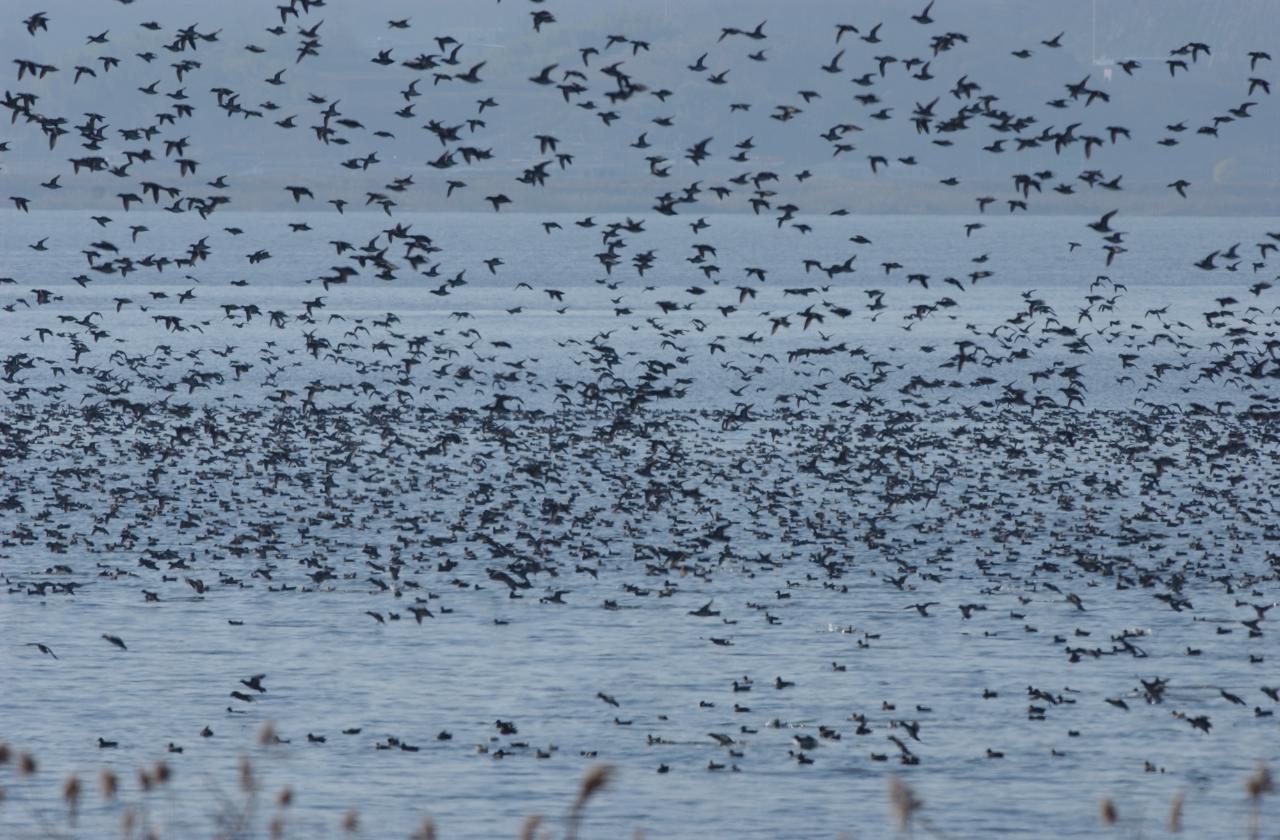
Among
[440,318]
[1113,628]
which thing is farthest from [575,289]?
[1113,628]

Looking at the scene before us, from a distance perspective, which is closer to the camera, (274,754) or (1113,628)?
(274,754)

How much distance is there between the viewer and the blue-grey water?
24578mm

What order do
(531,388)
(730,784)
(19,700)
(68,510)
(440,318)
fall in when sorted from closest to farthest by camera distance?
(730,784)
(19,700)
(68,510)
(531,388)
(440,318)

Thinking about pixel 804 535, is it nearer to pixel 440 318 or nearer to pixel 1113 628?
pixel 1113 628

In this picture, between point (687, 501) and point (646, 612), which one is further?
point (687, 501)

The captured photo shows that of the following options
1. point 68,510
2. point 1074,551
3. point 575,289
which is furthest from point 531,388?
point 575,289

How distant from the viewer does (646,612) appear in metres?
35.0

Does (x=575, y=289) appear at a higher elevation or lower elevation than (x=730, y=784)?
higher

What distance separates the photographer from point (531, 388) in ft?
266

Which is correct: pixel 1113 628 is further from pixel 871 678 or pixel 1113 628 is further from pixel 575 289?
pixel 575 289

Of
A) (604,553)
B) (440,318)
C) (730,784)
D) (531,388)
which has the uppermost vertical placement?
(440,318)

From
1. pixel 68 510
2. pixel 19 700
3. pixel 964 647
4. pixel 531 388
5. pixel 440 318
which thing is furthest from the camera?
pixel 440 318

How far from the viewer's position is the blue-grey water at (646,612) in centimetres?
2458

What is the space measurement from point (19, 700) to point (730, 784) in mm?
11143
